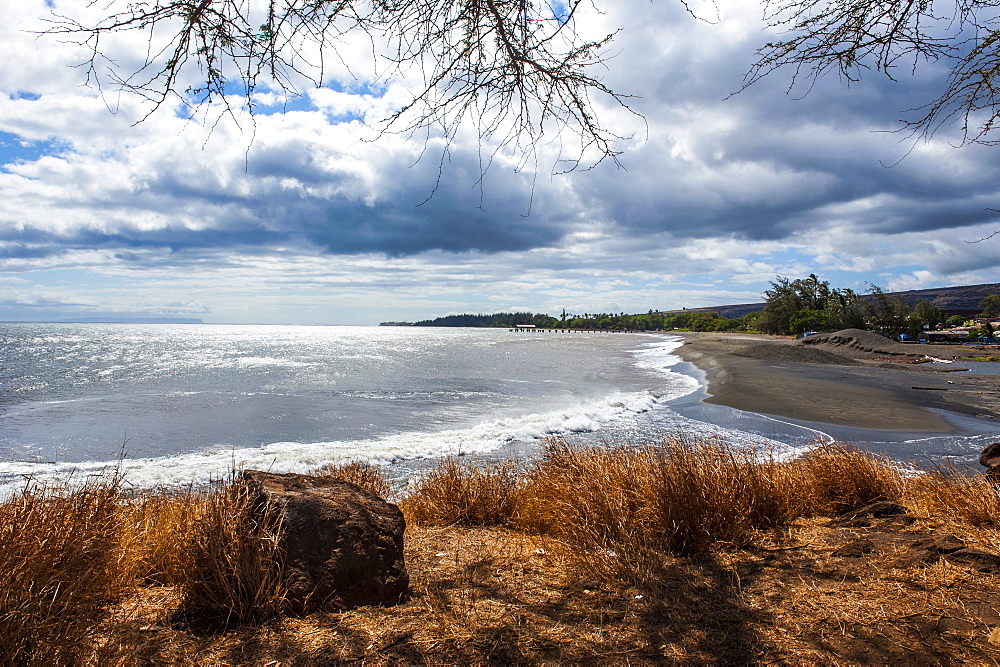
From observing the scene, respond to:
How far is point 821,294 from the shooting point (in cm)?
10356

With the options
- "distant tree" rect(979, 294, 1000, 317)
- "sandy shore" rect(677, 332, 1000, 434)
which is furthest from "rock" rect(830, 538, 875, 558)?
"distant tree" rect(979, 294, 1000, 317)

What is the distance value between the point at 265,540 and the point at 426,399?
66.4 ft

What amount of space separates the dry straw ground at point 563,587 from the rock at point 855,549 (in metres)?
0.05

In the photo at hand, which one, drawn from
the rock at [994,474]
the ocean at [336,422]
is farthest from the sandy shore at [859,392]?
the rock at [994,474]

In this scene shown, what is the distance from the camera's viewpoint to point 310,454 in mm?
13219

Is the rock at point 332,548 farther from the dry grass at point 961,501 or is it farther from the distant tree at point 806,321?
the distant tree at point 806,321

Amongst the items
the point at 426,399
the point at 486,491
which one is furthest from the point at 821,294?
the point at 486,491

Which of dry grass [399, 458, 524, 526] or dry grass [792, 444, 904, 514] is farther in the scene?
dry grass [399, 458, 524, 526]

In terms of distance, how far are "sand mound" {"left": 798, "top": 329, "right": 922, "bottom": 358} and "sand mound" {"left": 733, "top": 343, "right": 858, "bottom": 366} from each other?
5103 millimetres

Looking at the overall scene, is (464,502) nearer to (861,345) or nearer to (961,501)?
(961,501)

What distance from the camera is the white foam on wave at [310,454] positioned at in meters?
11.0

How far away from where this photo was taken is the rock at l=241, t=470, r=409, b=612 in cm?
329

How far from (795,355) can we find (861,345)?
13.2 m

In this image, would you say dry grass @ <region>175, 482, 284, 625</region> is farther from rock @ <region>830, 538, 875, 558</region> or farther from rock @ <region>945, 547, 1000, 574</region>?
rock @ <region>945, 547, 1000, 574</region>
